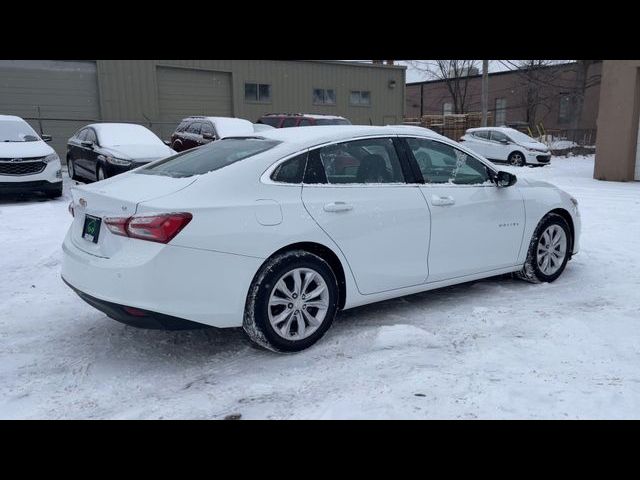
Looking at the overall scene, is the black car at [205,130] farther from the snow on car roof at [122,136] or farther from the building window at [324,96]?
the building window at [324,96]

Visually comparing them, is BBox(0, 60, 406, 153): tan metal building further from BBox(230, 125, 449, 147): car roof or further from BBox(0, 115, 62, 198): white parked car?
BBox(230, 125, 449, 147): car roof

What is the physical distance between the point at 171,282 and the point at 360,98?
24332mm

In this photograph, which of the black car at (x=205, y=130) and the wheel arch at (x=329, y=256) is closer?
the wheel arch at (x=329, y=256)

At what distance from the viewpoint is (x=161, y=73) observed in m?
20.8

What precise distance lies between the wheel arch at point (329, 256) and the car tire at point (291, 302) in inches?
1.6

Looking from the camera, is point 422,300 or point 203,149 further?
point 422,300

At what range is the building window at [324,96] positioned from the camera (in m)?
24.9

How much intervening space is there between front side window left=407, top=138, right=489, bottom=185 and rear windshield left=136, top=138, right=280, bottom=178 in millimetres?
1286

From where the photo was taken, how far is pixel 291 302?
388cm

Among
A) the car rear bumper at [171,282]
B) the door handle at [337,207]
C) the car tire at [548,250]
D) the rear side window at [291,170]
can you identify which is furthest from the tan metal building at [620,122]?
the car rear bumper at [171,282]

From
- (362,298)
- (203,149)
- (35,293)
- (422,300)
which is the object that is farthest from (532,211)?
(35,293)

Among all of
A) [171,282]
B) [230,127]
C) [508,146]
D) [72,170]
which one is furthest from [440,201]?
[508,146]

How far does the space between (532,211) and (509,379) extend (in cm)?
236

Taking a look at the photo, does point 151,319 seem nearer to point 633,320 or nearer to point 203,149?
point 203,149
